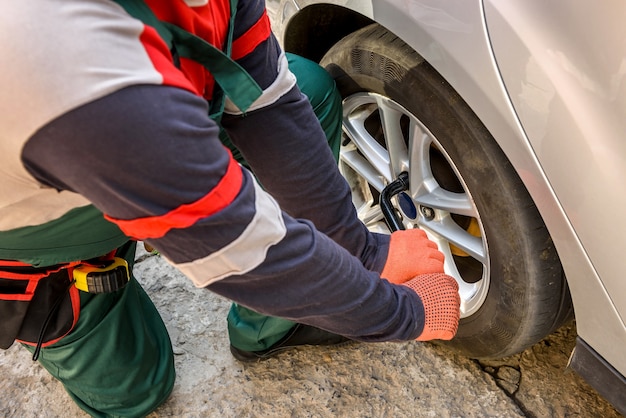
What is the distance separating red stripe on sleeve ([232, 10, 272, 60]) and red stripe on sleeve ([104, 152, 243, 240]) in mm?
402

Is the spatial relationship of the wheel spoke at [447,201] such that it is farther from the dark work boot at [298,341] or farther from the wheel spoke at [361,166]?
the dark work boot at [298,341]

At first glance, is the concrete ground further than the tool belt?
Yes

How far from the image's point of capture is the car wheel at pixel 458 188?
1181 millimetres

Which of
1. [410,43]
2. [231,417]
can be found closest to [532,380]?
[231,417]

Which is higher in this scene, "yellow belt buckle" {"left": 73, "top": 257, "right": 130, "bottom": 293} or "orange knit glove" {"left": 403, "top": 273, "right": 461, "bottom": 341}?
"orange knit glove" {"left": 403, "top": 273, "right": 461, "bottom": 341}

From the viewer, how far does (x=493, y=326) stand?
138cm

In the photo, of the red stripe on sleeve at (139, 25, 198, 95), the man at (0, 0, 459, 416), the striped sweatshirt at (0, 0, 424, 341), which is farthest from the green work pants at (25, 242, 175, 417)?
the red stripe on sleeve at (139, 25, 198, 95)

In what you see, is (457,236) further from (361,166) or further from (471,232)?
(361,166)

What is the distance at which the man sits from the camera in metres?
0.63

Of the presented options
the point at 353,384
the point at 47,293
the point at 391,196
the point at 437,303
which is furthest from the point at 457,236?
the point at 47,293

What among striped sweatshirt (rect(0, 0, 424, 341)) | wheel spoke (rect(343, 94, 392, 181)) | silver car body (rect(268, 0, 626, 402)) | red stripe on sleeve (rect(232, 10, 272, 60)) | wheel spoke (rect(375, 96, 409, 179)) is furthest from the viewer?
wheel spoke (rect(343, 94, 392, 181))

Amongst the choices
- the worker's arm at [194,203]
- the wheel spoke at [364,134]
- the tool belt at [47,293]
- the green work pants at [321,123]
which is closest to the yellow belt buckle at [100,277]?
the tool belt at [47,293]

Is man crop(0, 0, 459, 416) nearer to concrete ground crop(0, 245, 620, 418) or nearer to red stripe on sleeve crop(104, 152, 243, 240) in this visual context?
red stripe on sleeve crop(104, 152, 243, 240)

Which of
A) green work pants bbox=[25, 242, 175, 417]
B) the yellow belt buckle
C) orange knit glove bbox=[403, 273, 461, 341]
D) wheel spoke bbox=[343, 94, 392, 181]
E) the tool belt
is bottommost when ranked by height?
green work pants bbox=[25, 242, 175, 417]
